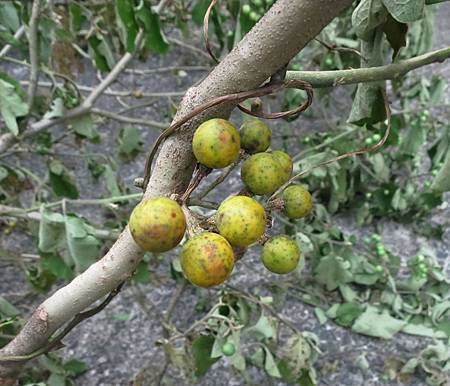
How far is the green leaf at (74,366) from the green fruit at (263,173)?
1002 mm

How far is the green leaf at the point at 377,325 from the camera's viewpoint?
5.17 feet

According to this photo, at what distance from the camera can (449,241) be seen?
1972mm

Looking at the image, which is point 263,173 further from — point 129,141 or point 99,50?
point 129,141

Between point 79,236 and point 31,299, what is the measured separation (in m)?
0.61

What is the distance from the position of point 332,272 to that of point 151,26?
2.65ft

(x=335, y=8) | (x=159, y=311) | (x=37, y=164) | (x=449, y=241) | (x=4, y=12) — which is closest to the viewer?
(x=335, y=8)

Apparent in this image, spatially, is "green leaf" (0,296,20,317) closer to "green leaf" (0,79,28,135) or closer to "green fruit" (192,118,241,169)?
"green leaf" (0,79,28,135)

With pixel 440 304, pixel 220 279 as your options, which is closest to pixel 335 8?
pixel 220 279

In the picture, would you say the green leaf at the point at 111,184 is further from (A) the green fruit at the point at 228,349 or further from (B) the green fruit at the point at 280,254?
(B) the green fruit at the point at 280,254

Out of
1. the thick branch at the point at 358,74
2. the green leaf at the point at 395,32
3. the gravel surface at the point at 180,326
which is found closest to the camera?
the thick branch at the point at 358,74

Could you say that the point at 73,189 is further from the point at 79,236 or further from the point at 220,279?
the point at 220,279

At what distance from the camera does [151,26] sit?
4.09 ft

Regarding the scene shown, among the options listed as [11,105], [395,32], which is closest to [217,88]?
[395,32]

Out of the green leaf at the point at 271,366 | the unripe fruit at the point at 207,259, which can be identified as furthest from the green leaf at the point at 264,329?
the unripe fruit at the point at 207,259
